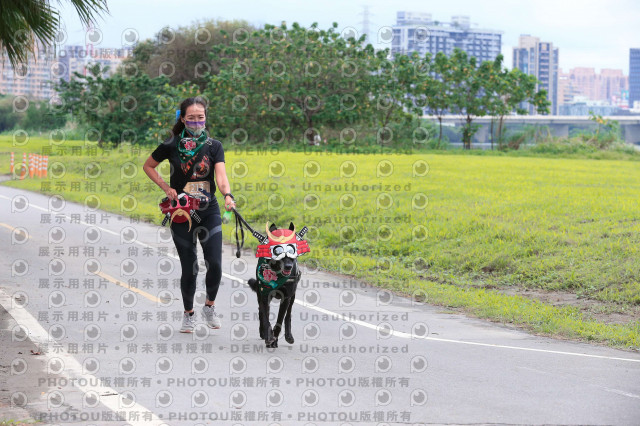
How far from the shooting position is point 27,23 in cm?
1132

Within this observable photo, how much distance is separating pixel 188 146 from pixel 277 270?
4.78 ft

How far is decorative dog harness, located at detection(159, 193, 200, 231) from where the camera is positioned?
7.81 metres

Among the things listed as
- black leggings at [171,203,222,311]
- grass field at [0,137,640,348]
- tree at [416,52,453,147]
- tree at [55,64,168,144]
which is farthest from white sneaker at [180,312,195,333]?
tree at [416,52,453,147]

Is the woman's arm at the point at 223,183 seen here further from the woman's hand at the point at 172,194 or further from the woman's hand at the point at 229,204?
the woman's hand at the point at 172,194

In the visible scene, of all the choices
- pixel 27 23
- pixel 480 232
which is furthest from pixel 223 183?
pixel 480 232

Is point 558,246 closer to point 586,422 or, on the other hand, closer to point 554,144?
point 586,422

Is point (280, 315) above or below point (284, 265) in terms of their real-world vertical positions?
below

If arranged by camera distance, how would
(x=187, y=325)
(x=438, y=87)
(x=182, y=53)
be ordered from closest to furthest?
(x=187, y=325)
(x=438, y=87)
(x=182, y=53)

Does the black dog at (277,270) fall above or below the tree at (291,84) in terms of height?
below

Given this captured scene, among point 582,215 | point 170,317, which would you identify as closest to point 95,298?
point 170,317

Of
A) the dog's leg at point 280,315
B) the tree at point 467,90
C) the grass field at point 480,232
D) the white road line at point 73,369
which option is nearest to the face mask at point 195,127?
the dog's leg at point 280,315

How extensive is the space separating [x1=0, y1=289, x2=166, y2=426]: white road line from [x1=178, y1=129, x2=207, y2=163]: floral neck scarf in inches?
79.2

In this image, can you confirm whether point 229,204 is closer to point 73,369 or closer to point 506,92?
point 73,369

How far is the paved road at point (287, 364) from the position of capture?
236 inches
